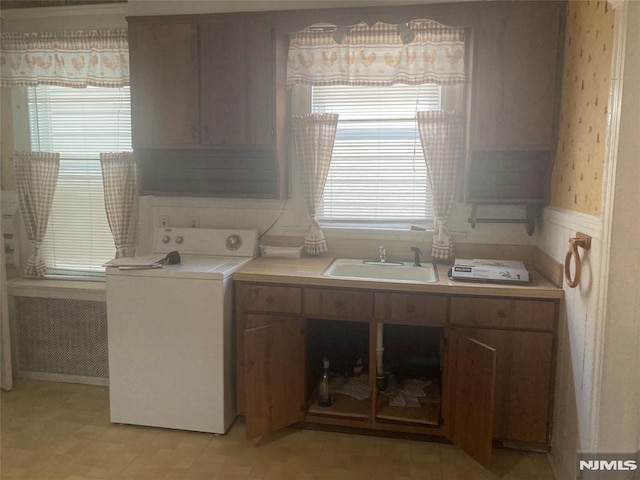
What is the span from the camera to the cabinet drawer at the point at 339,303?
2508 mm

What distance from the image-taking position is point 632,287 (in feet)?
5.84

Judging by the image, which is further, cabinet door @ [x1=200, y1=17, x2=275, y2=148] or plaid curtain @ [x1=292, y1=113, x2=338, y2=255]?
plaid curtain @ [x1=292, y1=113, x2=338, y2=255]

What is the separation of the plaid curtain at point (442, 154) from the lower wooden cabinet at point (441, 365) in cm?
57

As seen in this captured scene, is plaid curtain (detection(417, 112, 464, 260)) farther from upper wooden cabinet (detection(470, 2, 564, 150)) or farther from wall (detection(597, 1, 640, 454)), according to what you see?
wall (detection(597, 1, 640, 454))

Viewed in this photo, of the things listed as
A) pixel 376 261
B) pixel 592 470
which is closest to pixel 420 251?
pixel 376 261

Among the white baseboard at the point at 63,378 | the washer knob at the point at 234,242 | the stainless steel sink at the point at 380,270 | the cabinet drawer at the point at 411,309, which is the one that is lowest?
the white baseboard at the point at 63,378

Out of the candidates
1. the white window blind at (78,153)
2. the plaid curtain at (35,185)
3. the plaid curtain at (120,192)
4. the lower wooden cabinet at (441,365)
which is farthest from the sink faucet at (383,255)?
the plaid curtain at (35,185)

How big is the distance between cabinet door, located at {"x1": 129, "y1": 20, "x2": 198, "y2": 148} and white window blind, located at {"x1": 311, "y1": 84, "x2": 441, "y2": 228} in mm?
729

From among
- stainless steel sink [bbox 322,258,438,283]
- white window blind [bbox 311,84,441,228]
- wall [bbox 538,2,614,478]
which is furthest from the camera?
white window blind [bbox 311,84,441,228]

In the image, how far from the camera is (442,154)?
110 inches

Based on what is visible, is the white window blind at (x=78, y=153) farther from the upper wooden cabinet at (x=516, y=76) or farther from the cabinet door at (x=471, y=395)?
the cabinet door at (x=471, y=395)

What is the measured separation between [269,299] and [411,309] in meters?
0.73

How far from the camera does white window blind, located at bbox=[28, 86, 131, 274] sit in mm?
3238

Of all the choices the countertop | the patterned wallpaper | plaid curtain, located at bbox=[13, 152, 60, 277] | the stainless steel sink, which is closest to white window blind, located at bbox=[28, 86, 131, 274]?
plaid curtain, located at bbox=[13, 152, 60, 277]
